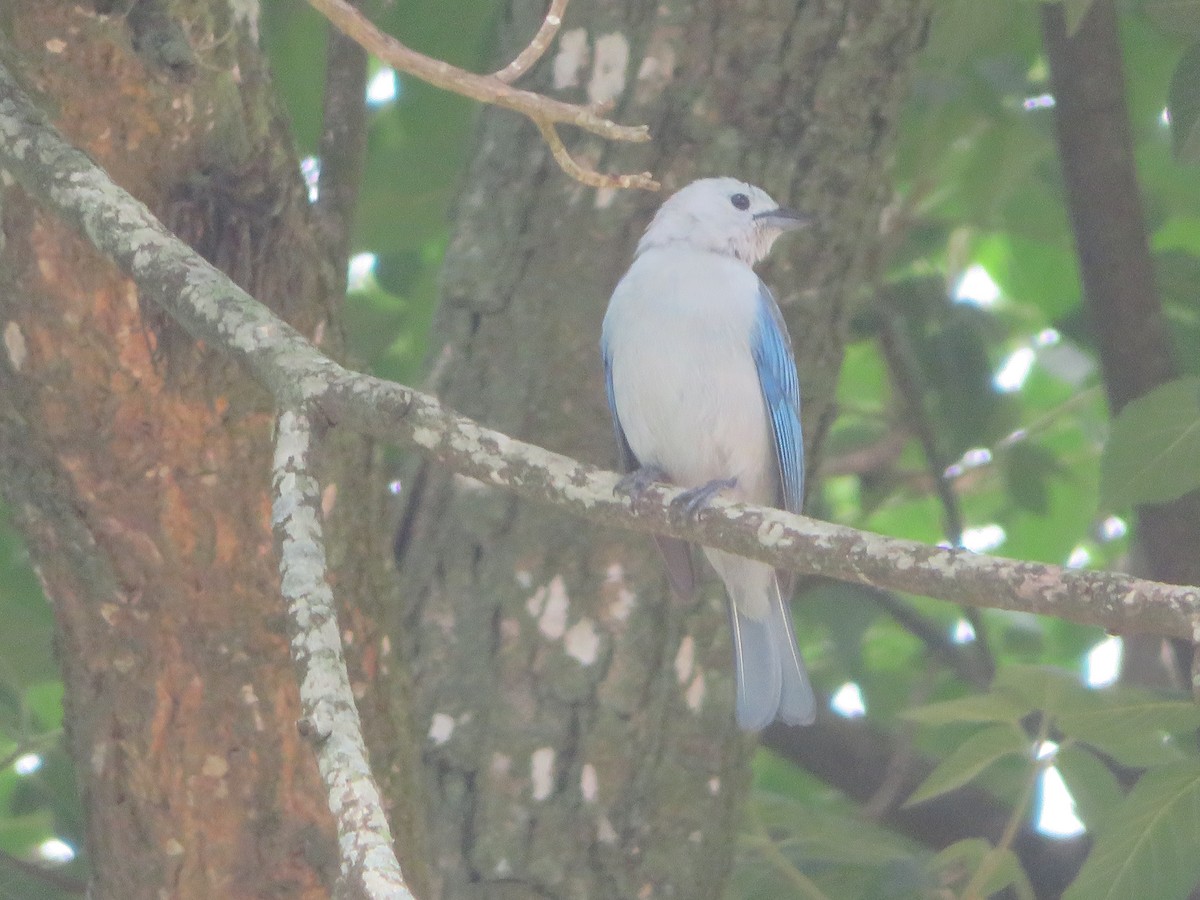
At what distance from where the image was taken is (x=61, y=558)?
9.07 feet

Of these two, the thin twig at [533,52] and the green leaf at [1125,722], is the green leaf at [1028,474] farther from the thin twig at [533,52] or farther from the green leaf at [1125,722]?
the thin twig at [533,52]

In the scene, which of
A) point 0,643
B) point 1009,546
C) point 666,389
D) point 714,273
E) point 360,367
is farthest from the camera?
point 1009,546

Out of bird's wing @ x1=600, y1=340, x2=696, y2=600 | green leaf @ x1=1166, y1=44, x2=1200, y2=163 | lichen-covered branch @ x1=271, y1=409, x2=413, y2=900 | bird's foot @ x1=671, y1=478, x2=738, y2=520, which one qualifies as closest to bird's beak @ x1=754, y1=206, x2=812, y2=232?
bird's wing @ x1=600, y1=340, x2=696, y2=600

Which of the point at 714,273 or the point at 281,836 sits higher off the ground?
the point at 714,273

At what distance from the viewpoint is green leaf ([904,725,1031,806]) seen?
123 inches

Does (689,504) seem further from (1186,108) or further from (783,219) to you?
(783,219)

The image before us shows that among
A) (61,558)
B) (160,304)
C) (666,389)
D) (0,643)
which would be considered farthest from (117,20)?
(666,389)

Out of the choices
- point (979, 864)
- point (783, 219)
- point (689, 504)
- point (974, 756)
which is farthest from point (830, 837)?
point (783, 219)

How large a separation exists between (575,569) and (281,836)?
1124 mm

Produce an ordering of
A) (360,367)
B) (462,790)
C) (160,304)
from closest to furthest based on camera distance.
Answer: (160,304) → (360,367) → (462,790)

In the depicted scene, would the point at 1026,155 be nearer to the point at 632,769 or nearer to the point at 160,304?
the point at 632,769

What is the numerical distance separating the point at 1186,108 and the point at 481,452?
6.01 ft

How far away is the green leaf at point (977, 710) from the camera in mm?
3064

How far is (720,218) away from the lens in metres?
4.21
